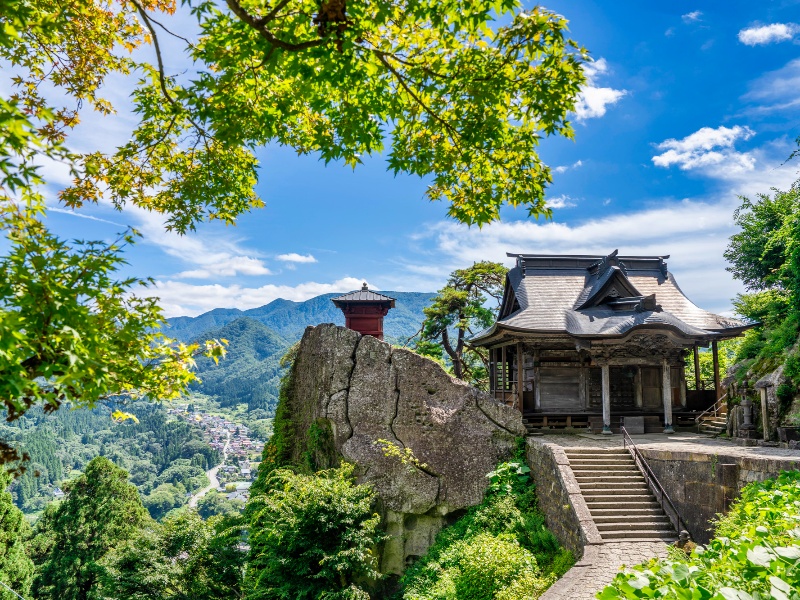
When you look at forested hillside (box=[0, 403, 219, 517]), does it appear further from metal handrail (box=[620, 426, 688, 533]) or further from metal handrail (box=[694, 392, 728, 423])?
metal handrail (box=[620, 426, 688, 533])

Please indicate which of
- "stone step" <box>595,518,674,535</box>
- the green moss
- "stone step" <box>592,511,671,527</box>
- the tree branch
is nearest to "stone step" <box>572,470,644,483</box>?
"stone step" <box>592,511,671,527</box>

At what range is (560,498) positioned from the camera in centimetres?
1192

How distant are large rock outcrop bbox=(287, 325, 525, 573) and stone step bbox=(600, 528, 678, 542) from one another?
13.0 ft

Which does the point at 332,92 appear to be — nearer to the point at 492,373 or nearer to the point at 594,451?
the point at 594,451

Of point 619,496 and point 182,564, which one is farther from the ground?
point 619,496

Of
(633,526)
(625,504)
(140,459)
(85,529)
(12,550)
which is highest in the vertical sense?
(625,504)

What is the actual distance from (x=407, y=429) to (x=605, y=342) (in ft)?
23.6

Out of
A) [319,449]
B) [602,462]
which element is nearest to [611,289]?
[602,462]

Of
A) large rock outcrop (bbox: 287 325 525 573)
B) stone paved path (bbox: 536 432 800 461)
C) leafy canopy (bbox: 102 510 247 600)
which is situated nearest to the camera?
stone paved path (bbox: 536 432 800 461)

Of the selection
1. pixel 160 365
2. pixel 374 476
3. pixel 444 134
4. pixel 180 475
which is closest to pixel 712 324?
pixel 374 476

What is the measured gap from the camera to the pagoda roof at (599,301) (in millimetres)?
16938

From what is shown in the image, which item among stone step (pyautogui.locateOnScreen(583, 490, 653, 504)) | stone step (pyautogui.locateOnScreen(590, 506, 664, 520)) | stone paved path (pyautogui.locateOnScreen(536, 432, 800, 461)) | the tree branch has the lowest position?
stone step (pyautogui.locateOnScreen(590, 506, 664, 520))

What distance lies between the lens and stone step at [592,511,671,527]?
11180 millimetres

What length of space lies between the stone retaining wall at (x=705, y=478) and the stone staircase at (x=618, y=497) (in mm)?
483
